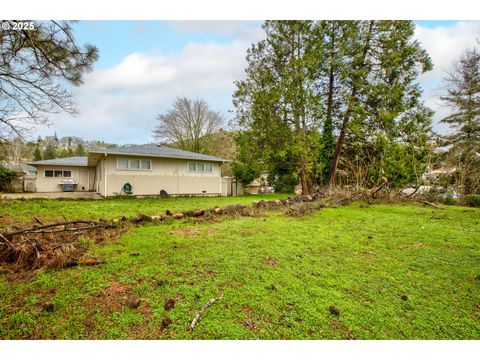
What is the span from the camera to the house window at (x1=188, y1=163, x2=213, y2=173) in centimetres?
1462

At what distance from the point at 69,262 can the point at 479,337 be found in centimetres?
382

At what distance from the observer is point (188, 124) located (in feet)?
73.3

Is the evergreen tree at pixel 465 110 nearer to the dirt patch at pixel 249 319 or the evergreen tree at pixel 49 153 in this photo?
the dirt patch at pixel 249 319

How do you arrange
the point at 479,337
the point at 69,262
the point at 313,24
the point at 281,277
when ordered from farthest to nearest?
1. the point at 313,24
2. the point at 69,262
3. the point at 281,277
4. the point at 479,337

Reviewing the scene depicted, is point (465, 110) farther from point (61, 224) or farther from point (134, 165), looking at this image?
point (61, 224)

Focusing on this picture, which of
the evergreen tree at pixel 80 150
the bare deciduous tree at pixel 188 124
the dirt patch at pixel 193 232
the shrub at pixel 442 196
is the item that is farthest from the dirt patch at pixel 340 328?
the evergreen tree at pixel 80 150

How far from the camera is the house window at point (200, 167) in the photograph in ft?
48.0

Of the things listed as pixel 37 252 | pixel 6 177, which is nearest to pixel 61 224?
pixel 37 252

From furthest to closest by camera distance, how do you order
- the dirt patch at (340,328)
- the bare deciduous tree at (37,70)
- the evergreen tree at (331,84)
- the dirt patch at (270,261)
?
the evergreen tree at (331,84) < the bare deciduous tree at (37,70) < the dirt patch at (270,261) < the dirt patch at (340,328)

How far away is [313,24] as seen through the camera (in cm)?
1276

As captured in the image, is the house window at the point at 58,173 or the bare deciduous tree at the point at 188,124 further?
the bare deciduous tree at the point at 188,124

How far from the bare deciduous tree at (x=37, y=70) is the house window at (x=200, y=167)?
9394mm
